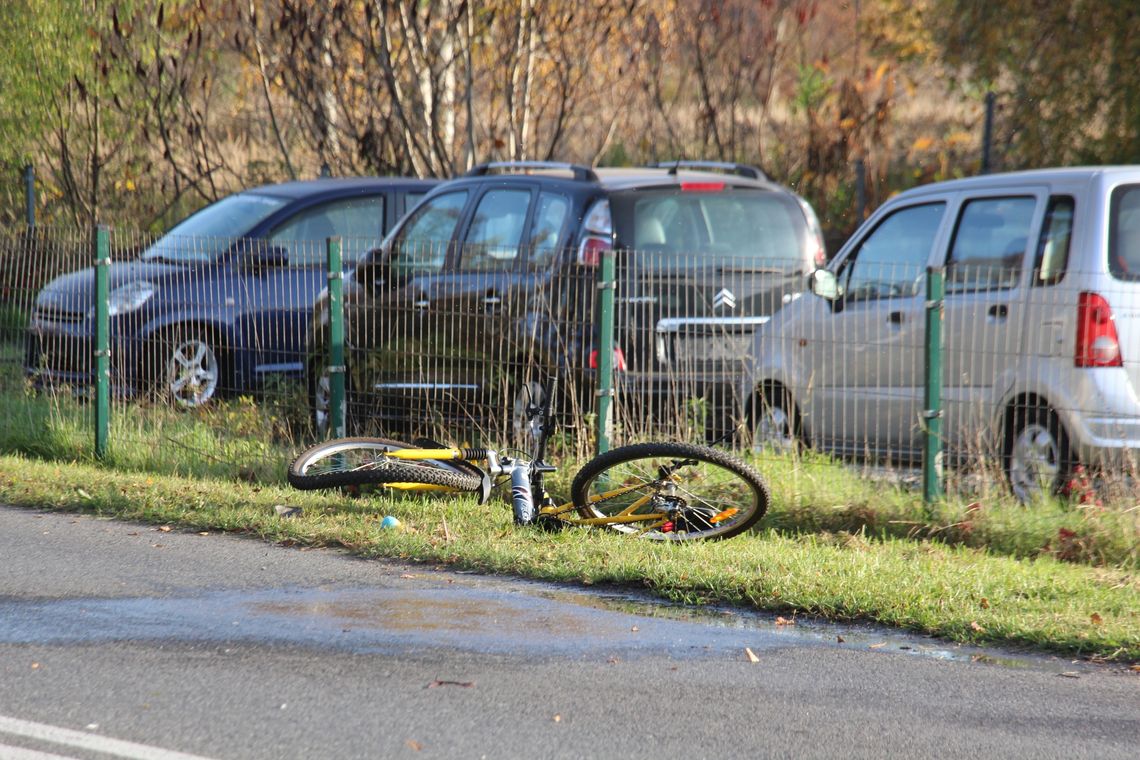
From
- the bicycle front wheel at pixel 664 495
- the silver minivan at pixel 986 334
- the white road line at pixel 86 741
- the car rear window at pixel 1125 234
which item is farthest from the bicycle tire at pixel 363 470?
the car rear window at pixel 1125 234

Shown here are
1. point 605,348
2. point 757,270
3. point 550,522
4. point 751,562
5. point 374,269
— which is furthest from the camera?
point 374,269

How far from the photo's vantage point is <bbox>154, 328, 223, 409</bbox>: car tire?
10.8m

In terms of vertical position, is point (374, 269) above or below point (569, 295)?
above

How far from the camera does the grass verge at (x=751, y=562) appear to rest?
20.4 ft

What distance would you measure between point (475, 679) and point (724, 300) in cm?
426

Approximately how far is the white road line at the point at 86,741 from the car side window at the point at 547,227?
5282 millimetres

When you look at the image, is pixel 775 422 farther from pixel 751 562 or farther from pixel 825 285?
pixel 751 562

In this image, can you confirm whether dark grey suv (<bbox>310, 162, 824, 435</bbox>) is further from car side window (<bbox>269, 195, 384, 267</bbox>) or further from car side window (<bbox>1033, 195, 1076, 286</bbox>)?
car side window (<bbox>269, 195, 384, 267</bbox>)

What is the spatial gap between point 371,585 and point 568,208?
11.4 ft

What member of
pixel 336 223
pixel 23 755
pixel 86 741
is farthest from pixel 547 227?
pixel 23 755

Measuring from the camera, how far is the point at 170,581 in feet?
22.8

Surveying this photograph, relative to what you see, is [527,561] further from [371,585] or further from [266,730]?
[266,730]

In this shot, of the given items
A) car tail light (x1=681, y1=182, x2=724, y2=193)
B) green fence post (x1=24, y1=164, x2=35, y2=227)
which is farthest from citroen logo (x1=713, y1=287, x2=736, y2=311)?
green fence post (x1=24, y1=164, x2=35, y2=227)

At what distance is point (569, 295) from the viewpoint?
9016 mm
